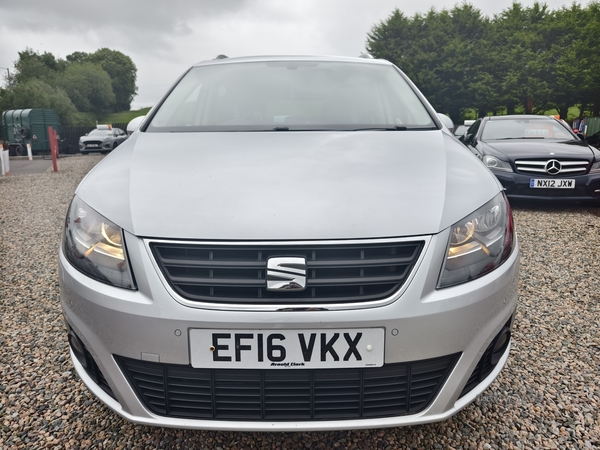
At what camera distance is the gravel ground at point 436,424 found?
1.83 m

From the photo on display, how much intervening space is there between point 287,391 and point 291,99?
5.28 feet

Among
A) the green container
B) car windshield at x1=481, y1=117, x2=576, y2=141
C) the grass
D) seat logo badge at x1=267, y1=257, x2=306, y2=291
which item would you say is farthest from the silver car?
the grass

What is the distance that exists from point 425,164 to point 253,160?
0.65 metres

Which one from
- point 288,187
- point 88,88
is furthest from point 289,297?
point 88,88

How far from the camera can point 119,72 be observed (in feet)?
303

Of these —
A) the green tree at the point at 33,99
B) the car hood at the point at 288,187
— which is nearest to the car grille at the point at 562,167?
the car hood at the point at 288,187

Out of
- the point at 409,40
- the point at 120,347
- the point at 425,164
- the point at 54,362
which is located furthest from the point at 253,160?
the point at 409,40

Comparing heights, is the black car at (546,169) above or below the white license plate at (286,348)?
below

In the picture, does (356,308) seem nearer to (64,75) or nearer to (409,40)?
(409,40)

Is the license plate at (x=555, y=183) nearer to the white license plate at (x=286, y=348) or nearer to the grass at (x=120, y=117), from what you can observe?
the white license plate at (x=286, y=348)

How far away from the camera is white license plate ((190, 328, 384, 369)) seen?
1.40 m

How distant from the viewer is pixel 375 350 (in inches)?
55.4

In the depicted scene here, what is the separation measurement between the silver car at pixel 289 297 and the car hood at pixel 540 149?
Answer: 17.8 feet

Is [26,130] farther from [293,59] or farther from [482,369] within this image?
[482,369]
